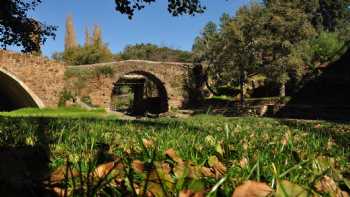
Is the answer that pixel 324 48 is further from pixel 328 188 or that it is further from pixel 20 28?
pixel 328 188

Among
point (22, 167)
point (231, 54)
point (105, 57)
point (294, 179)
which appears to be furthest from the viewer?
point (105, 57)

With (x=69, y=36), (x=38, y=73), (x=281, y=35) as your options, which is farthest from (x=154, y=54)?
(x=38, y=73)

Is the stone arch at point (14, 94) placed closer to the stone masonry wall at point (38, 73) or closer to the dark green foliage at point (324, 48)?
the stone masonry wall at point (38, 73)

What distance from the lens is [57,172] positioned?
100 centimetres

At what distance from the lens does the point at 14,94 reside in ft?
95.2

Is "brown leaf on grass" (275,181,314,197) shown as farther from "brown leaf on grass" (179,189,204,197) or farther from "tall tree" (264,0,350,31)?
"tall tree" (264,0,350,31)

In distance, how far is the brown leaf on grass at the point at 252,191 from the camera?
29.9 inches

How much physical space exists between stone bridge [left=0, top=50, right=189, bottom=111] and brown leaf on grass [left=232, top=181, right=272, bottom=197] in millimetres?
26352

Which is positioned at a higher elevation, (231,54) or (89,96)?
(231,54)

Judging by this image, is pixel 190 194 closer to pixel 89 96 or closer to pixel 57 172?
pixel 57 172

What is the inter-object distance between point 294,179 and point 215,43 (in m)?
30.8

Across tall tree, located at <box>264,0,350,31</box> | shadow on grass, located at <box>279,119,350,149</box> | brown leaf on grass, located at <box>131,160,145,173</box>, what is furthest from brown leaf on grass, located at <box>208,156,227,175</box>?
tall tree, located at <box>264,0,350,31</box>

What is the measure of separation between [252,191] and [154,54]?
247ft

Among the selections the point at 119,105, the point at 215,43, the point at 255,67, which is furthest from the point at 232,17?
the point at 119,105
